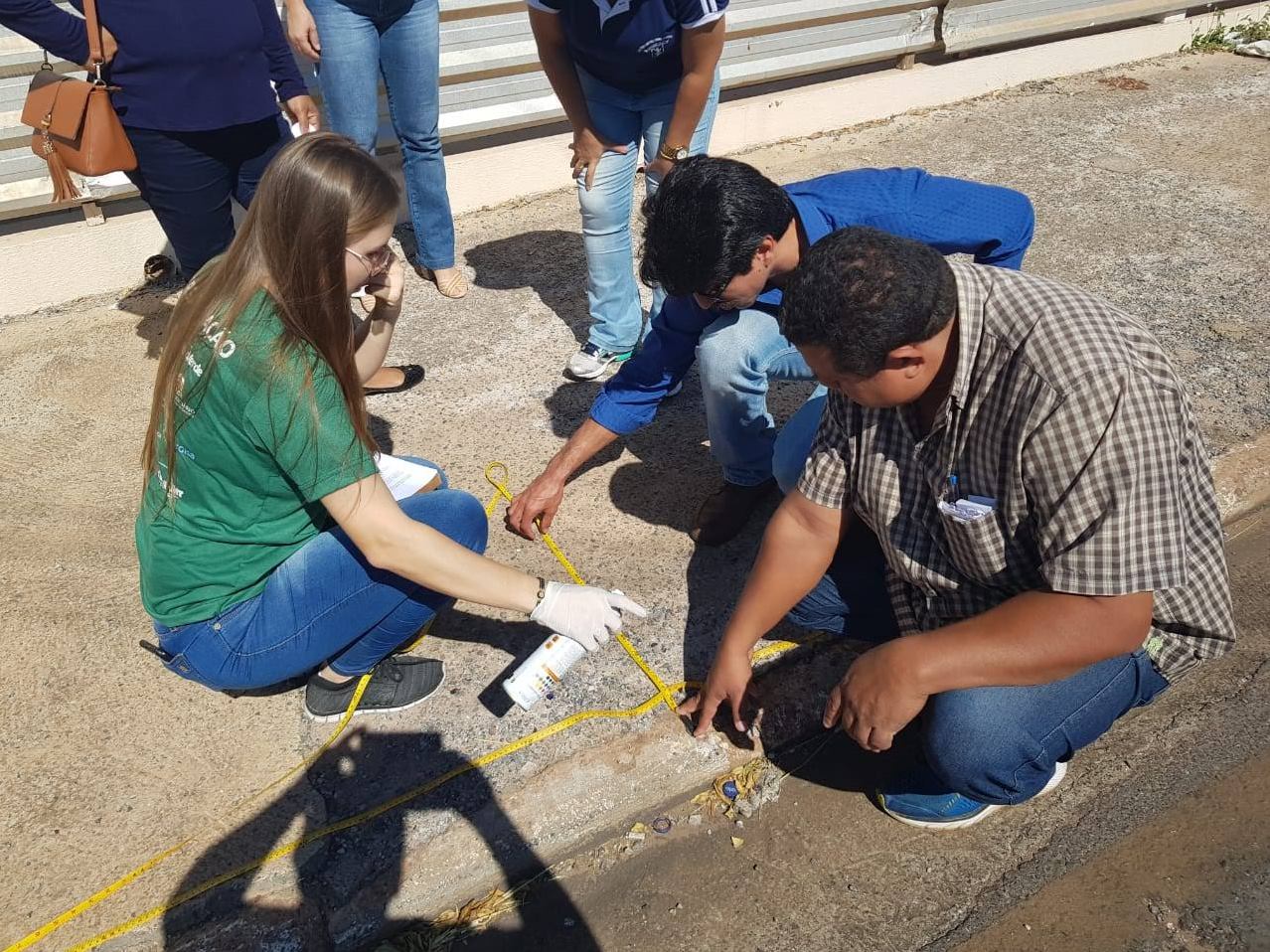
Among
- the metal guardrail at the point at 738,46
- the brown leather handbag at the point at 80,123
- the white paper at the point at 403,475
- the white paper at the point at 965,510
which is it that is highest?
the brown leather handbag at the point at 80,123

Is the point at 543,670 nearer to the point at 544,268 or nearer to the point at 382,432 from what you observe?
the point at 382,432

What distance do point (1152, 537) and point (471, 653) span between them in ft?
5.69

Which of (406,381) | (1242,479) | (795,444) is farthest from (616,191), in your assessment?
(1242,479)

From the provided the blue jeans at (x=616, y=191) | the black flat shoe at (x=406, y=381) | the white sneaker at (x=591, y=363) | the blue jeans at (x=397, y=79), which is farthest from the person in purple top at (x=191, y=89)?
the white sneaker at (x=591, y=363)

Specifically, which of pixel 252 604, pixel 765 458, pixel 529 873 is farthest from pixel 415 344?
pixel 529 873

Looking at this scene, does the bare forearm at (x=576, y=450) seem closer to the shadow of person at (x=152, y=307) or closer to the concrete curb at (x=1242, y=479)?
the concrete curb at (x=1242, y=479)

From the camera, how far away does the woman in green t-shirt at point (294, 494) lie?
1.93 meters

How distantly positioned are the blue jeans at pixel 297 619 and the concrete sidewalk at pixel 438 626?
0.29 meters

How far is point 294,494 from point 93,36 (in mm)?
1949

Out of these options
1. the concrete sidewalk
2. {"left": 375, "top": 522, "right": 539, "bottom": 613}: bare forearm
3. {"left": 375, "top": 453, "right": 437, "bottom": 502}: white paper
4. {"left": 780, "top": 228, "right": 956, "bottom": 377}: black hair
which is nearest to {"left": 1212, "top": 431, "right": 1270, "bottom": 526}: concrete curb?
the concrete sidewalk

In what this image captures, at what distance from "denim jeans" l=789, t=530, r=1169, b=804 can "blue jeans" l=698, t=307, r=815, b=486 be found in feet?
3.49

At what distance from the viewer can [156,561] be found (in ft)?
7.18

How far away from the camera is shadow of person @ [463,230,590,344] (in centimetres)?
438

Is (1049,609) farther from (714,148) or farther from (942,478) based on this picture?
(714,148)
